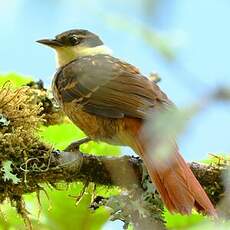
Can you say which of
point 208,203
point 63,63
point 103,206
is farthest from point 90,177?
point 63,63

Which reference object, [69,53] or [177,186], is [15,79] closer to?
[69,53]

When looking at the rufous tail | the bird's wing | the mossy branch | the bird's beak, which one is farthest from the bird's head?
the rufous tail

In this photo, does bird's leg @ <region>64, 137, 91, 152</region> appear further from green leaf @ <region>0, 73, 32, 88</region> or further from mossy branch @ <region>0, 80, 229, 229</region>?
green leaf @ <region>0, 73, 32, 88</region>

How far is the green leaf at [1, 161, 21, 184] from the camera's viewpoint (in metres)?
2.04

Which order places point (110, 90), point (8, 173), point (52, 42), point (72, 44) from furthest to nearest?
1. point (72, 44)
2. point (52, 42)
3. point (110, 90)
4. point (8, 173)

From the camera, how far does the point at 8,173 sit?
2.07 meters

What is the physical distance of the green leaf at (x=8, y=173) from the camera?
2.04 metres

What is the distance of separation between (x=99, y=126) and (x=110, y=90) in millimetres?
185

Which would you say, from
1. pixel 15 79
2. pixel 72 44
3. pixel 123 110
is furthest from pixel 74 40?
pixel 123 110

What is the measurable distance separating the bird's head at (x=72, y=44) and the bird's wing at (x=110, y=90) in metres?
0.54

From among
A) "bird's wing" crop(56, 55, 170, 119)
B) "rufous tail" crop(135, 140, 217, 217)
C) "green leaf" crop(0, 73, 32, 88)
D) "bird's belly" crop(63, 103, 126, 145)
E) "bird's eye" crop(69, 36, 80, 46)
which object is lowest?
"rufous tail" crop(135, 140, 217, 217)

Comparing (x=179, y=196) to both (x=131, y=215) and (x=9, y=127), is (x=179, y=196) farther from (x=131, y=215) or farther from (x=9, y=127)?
(x=9, y=127)

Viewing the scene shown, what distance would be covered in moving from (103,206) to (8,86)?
69cm

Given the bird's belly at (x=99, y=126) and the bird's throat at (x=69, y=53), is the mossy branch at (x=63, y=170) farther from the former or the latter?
the bird's throat at (x=69, y=53)
